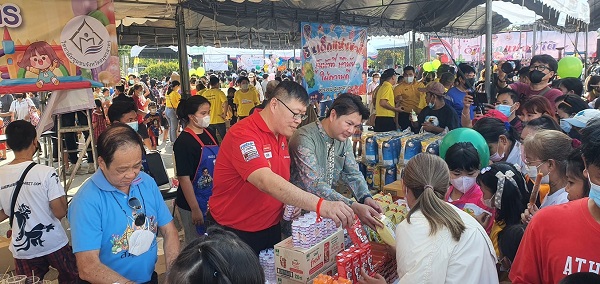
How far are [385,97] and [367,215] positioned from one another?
18.9 feet

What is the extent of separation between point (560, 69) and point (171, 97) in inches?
302

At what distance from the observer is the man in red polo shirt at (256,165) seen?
219 centimetres

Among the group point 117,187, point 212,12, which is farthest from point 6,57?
point 212,12

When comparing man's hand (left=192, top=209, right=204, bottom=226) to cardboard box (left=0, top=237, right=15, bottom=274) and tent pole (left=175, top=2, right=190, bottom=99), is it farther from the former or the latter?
tent pole (left=175, top=2, right=190, bottom=99)

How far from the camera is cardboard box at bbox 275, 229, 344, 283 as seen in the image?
6.57 feet

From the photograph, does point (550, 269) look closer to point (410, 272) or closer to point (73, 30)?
point (410, 272)

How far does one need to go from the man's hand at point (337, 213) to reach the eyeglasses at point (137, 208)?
82 centimetres

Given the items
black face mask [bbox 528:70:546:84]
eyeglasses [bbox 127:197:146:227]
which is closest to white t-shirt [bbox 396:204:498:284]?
eyeglasses [bbox 127:197:146:227]

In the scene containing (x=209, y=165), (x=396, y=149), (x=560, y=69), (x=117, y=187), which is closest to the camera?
(x=117, y=187)

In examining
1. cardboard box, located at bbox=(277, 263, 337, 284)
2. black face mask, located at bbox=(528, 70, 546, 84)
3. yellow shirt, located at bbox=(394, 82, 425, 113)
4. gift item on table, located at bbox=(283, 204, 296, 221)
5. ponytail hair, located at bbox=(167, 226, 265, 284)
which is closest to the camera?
ponytail hair, located at bbox=(167, 226, 265, 284)

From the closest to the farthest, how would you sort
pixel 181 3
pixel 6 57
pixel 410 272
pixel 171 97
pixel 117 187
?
pixel 410 272 < pixel 117 187 < pixel 6 57 < pixel 181 3 < pixel 171 97

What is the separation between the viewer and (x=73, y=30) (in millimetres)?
3873

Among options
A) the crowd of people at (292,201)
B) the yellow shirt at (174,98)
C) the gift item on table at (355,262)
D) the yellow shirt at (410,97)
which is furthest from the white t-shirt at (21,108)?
the gift item on table at (355,262)

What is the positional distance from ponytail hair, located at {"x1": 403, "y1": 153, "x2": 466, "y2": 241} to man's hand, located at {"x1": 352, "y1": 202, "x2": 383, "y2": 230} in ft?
1.12
